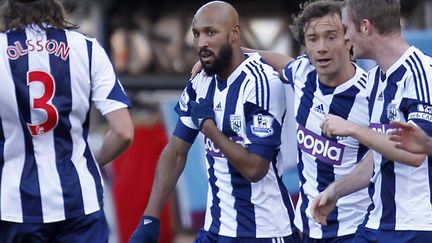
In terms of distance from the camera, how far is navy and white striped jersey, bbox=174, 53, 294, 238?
625 centimetres

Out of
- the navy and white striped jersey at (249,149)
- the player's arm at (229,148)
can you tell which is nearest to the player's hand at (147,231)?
the navy and white striped jersey at (249,149)

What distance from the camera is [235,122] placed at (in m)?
6.30

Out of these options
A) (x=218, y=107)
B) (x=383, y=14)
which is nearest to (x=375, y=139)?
(x=383, y=14)

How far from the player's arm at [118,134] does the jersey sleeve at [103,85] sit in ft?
0.12

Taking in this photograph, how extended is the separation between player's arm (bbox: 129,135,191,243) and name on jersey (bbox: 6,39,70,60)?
929 mm

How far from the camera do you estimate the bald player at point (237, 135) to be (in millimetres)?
6230

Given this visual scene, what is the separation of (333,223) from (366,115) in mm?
628

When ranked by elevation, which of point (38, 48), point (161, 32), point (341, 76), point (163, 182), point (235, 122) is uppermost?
point (38, 48)

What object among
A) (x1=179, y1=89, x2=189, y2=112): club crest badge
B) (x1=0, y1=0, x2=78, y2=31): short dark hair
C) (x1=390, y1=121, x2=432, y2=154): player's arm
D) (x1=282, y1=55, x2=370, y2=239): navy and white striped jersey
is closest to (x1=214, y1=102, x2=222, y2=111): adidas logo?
(x1=179, y1=89, x2=189, y2=112): club crest badge

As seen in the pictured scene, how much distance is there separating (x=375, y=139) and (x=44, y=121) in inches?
68.2

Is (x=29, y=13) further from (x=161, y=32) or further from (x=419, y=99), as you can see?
(x=161, y=32)

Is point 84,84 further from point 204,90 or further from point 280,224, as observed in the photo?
point 280,224

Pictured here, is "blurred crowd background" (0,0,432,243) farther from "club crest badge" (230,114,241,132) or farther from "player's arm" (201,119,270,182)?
"player's arm" (201,119,270,182)

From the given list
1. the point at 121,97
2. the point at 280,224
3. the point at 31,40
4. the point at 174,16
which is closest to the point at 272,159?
the point at 280,224
